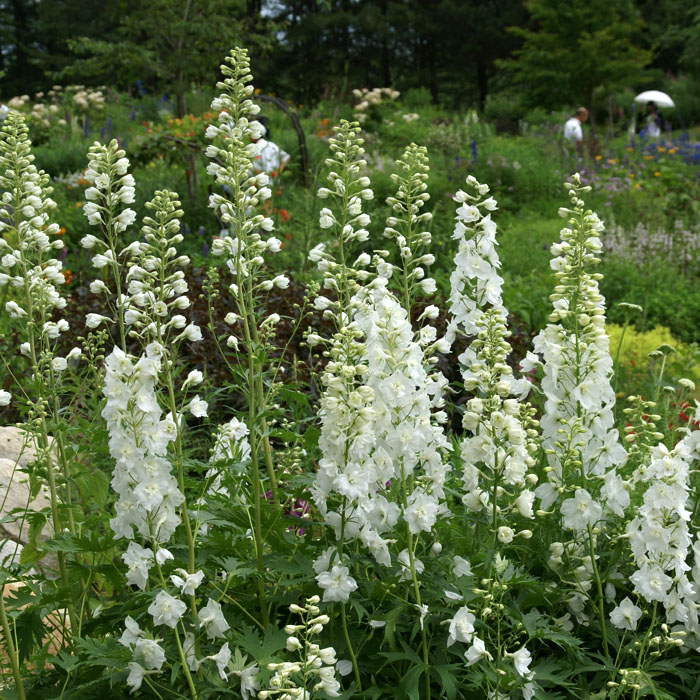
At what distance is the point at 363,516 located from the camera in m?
2.61

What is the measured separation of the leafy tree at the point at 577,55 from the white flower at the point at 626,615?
26.7 meters

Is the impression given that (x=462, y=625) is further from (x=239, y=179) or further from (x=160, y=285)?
(x=239, y=179)

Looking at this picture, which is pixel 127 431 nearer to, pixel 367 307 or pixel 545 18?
pixel 367 307

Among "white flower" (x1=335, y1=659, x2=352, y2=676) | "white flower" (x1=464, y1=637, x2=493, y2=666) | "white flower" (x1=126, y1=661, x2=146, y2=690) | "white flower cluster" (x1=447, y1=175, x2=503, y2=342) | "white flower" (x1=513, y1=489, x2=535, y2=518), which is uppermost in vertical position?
"white flower cluster" (x1=447, y1=175, x2=503, y2=342)

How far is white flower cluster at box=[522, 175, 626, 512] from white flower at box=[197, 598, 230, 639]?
1.17m

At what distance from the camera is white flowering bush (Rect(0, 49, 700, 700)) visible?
2502mm

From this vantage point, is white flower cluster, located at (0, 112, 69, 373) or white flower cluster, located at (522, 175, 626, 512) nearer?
white flower cluster, located at (522, 175, 626, 512)

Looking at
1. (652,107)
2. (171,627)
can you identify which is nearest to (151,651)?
(171,627)

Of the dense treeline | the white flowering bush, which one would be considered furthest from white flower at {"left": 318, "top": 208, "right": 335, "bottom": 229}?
the dense treeline

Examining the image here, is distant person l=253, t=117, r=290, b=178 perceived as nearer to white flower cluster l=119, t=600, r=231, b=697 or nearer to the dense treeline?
white flower cluster l=119, t=600, r=231, b=697

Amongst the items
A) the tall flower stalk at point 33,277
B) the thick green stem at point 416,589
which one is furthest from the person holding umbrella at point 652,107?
the thick green stem at point 416,589

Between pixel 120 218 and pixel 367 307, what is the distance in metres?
1.01

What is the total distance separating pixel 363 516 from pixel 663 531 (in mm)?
1000

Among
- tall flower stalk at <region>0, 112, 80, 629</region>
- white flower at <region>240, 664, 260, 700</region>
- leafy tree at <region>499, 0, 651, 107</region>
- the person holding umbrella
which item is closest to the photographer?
white flower at <region>240, 664, 260, 700</region>
